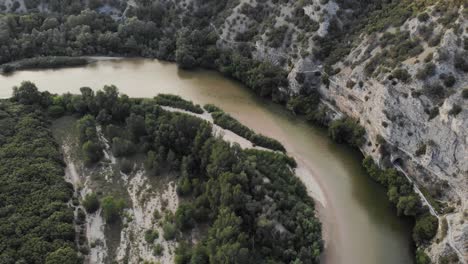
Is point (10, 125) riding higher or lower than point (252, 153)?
lower

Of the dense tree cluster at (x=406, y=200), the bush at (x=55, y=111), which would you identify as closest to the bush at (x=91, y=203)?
the bush at (x=55, y=111)

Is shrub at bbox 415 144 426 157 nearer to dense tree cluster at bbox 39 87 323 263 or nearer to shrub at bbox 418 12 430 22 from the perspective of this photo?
dense tree cluster at bbox 39 87 323 263

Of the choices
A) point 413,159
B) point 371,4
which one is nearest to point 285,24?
point 371,4

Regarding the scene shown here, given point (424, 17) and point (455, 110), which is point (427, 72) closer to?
point (455, 110)

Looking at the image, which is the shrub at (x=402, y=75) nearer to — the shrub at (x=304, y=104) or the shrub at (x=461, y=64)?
the shrub at (x=461, y=64)

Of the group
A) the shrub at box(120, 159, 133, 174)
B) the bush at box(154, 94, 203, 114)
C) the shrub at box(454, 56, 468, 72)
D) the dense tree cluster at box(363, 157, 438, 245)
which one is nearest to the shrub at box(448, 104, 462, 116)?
the shrub at box(454, 56, 468, 72)

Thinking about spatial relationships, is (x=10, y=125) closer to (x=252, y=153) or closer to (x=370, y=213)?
(x=252, y=153)

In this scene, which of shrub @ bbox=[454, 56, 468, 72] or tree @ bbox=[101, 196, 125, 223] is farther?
shrub @ bbox=[454, 56, 468, 72]
